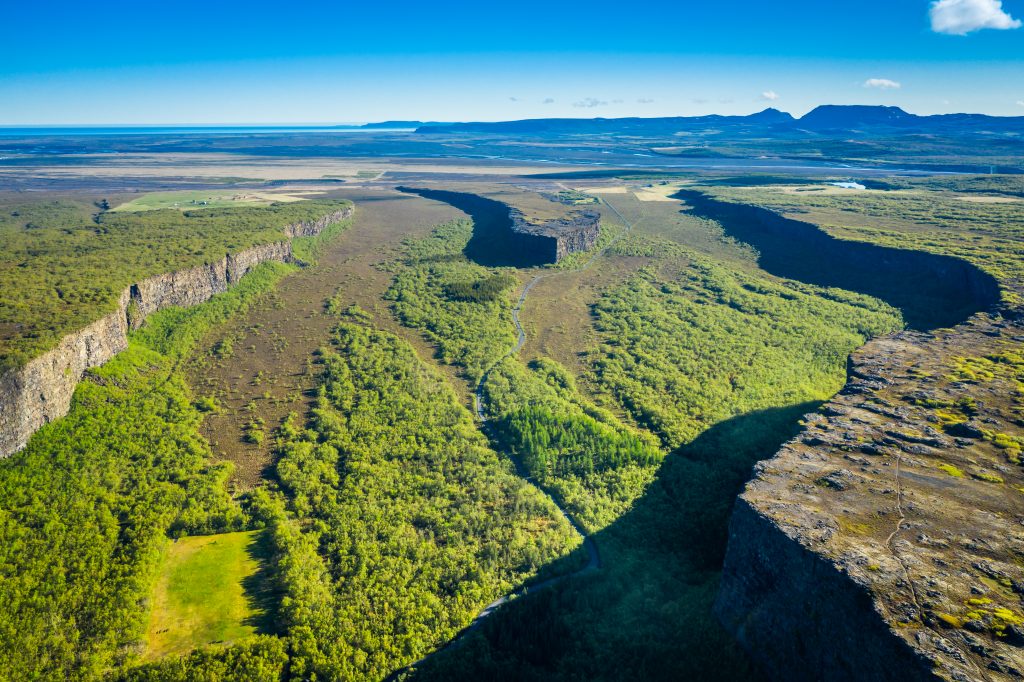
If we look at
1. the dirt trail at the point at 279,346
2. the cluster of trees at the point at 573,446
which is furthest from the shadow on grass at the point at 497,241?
the cluster of trees at the point at 573,446

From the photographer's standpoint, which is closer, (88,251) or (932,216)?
(88,251)

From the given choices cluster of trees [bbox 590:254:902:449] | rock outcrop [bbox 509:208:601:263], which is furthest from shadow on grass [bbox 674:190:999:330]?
rock outcrop [bbox 509:208:601:263]

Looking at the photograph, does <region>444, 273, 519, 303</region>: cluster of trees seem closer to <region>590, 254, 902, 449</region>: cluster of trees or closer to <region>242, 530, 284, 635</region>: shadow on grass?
<region>590, 254, 902, 449</region>: cluster of trees

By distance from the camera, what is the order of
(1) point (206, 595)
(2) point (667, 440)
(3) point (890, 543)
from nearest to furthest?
(3) point (890, 543)
(1) point (206, 595)
(2) point (667, 440)

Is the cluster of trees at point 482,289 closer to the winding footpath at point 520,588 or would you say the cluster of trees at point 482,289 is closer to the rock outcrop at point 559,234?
the rock outcrop at point 559,234

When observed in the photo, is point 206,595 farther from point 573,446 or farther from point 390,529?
point 573,446

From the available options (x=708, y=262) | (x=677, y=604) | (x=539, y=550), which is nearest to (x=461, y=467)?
(x=539, y=550)

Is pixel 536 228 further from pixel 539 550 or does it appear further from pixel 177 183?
pixel 177 183

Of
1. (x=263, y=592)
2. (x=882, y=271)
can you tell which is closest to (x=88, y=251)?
(x=263, y=592)
